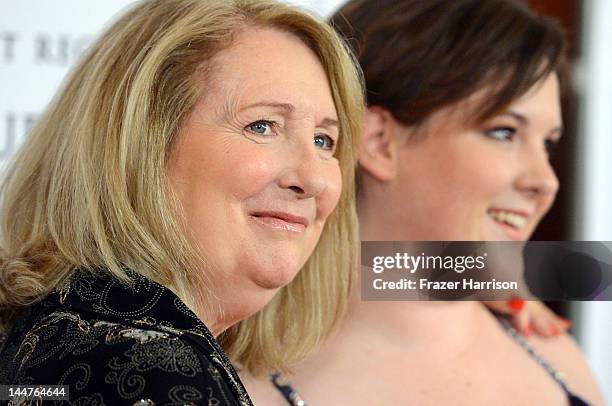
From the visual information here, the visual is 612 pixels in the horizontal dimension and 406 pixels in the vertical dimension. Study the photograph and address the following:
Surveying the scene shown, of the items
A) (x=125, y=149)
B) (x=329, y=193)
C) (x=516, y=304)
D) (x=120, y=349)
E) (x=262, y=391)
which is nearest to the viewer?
(x=120, y=349)

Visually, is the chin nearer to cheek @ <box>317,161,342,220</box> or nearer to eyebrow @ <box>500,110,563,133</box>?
cheek @ <box>317,161,342,220</box>

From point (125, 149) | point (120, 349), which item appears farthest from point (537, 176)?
point (120, 349)

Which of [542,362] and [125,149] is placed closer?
[125,149]

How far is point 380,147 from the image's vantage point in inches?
53.5

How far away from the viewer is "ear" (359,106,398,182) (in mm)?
1356

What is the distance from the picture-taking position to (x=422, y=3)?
1.37 meters

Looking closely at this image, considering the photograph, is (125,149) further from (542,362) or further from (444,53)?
(542,362)

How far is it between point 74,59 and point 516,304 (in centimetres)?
73

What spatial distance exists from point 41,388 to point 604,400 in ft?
2.67

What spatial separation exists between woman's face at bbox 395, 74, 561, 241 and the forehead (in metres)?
0.24

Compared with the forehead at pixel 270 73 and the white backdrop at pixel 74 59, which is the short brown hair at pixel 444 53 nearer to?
the white backdrop at pixel 74 59

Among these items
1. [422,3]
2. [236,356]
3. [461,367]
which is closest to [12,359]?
[236,356]

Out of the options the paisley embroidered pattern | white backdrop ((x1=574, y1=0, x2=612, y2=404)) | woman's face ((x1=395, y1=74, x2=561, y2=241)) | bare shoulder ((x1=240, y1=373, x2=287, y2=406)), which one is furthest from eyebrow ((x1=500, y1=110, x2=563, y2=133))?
the paisley embroidered pattern

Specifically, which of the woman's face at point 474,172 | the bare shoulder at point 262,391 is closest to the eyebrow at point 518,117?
the woman's face at point 474,172
